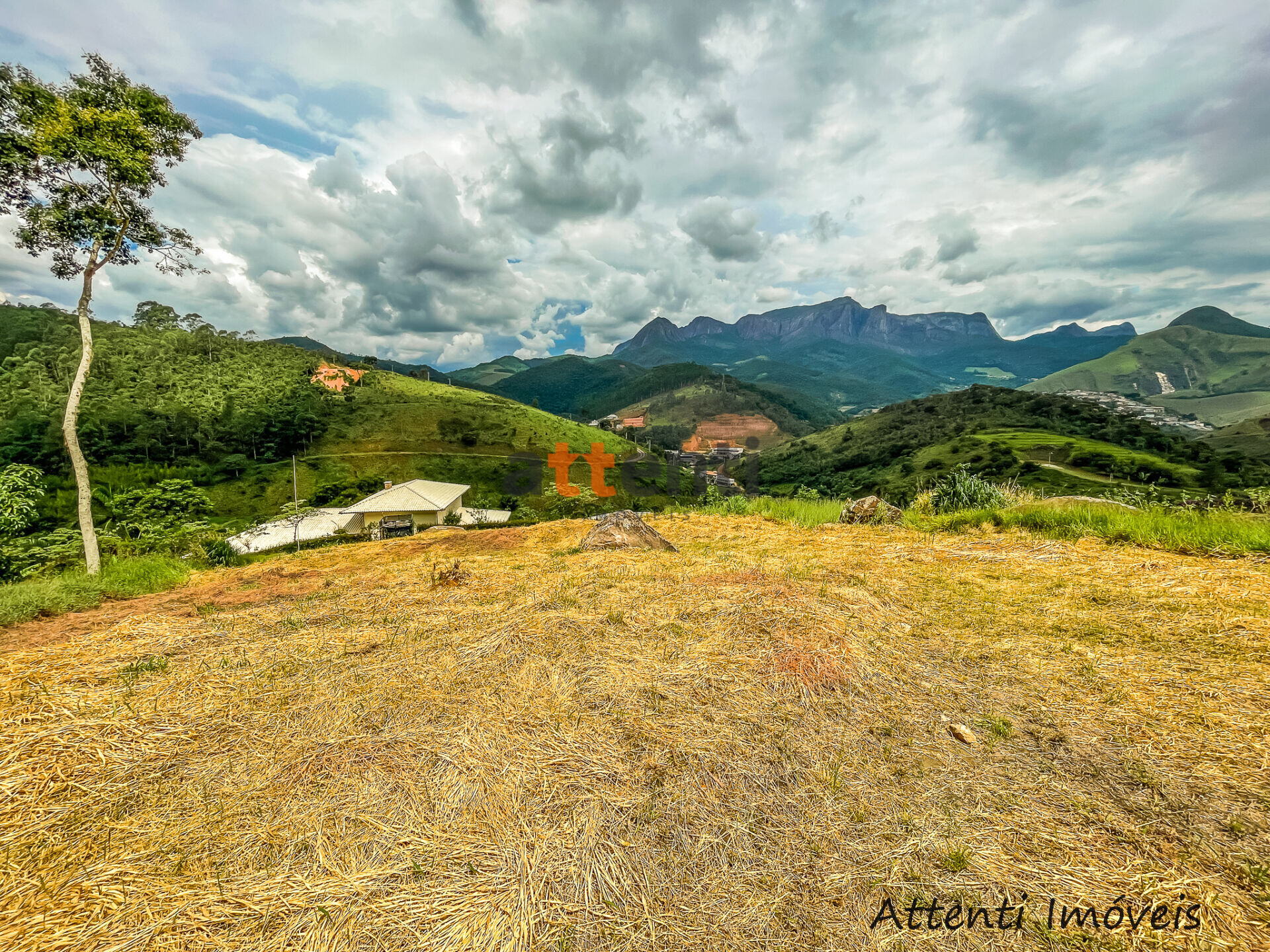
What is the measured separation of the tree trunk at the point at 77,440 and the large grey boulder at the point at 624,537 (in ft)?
40.1

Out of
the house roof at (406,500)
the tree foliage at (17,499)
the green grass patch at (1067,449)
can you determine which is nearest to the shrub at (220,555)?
the tree foliage at (17,499)

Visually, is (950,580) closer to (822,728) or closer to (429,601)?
(822,728)

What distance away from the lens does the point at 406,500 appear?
150ft

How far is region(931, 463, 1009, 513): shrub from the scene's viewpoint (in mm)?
12695

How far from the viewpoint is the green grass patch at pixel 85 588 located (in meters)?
6.35

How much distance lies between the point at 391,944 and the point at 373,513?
48.9 metres

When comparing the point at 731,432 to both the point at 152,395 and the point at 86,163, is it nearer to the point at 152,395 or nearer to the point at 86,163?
the point at 152,395

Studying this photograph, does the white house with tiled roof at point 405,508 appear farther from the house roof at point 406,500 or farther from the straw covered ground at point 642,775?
the straw covered ground at point 642,775

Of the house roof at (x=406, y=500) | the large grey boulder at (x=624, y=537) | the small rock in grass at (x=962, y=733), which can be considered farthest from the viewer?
the house roof at (x=406, y=500)

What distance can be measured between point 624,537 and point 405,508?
41.3 m

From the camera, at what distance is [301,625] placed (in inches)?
227

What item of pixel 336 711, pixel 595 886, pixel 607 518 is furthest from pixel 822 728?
pixel 607 518

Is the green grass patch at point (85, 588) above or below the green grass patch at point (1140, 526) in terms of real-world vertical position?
above

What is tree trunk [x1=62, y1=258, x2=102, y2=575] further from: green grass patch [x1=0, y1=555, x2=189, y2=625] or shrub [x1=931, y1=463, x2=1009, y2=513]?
shrub [x1=931, y1=463, x2=1009, y2=513]
